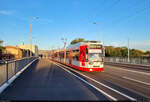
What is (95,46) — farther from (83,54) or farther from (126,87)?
(126,87)

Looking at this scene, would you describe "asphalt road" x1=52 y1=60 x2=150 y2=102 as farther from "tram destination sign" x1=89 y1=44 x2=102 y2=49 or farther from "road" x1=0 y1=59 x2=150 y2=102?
"tram destination sign" x1=89 y1=44 x2=102 y2=49

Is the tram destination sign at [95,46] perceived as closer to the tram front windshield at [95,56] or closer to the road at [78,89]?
the tram front windshield at [95,56]

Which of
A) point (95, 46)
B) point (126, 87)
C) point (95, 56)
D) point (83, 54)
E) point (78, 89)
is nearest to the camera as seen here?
point (78, 89)

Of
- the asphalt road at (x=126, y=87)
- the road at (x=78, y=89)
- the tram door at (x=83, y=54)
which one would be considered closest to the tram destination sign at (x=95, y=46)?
the tram door at (x=83, y=54)

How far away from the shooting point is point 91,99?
6.27 metres

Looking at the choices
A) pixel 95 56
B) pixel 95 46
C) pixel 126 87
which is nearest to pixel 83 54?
pixel 95 56

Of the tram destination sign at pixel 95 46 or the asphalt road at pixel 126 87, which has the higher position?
the tram destination sign at pixel 95 46

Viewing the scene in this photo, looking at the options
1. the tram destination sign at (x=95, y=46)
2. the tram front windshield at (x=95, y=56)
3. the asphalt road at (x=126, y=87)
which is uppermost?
the tram destination sign at (x=95, y=46)

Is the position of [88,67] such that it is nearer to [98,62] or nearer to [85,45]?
[98,62]

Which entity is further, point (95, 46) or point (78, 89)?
point (95, 46)

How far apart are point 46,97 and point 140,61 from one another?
110 feet

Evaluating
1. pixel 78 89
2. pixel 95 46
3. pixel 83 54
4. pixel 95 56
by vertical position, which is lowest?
pixel 78 89

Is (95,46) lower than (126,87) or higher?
higher

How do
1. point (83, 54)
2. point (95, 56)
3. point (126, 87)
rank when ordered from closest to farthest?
1. point (126, 87)
2. point (95, 56)
3. point (83, 54)
